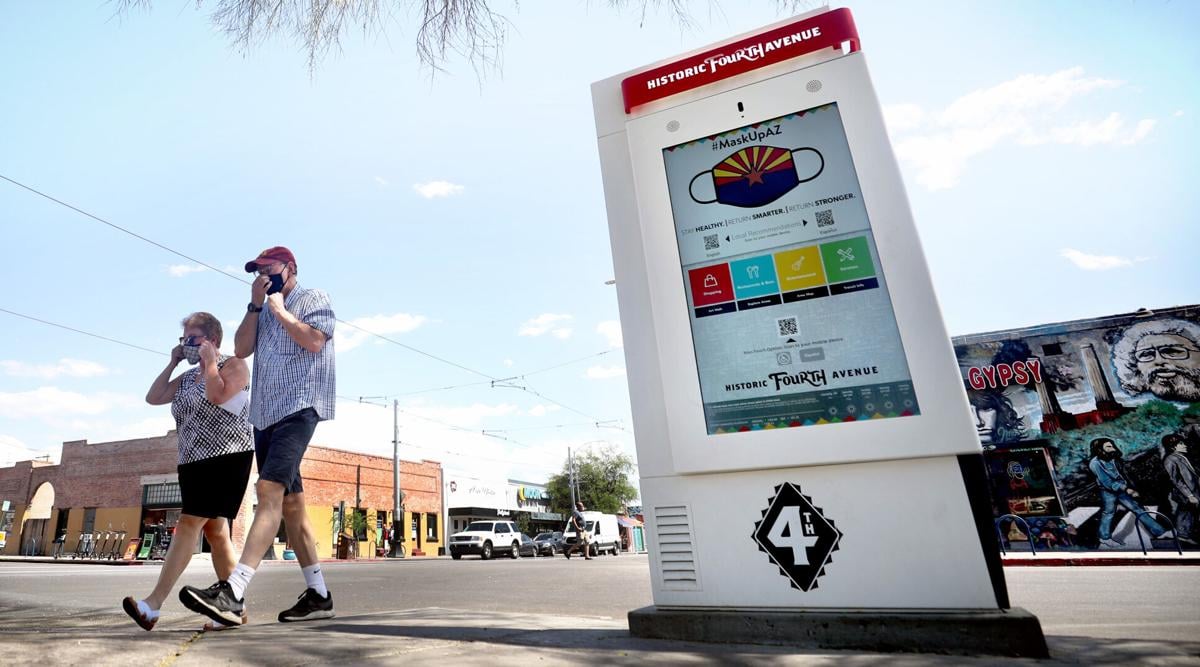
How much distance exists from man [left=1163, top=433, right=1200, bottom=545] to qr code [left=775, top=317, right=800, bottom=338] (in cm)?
1544

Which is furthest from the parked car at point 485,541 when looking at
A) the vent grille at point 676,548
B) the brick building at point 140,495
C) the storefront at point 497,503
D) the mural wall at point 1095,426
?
the vent grille at point 676,548

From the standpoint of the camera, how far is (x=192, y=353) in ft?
9.86

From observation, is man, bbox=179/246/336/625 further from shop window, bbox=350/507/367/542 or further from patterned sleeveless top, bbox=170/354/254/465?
shop window, bbox=350/507/367/542

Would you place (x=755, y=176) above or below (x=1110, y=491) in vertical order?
above

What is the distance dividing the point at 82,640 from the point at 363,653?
908 millimetres

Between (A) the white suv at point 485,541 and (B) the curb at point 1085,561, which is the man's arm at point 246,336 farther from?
(A) the white suv at point 485,541

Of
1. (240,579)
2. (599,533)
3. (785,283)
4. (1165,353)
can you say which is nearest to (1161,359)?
(1165,353)

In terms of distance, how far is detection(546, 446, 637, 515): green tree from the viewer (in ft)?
168

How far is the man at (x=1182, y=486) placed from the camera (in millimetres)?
12531

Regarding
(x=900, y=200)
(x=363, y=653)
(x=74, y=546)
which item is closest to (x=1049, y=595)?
(x=900, y=200)

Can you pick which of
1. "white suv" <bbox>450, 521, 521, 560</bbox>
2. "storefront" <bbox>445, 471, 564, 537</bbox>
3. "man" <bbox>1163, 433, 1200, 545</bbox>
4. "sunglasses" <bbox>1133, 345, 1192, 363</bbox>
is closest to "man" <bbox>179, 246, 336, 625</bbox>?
"man" <bbox>1163, 433, 1200, 545</bbox>

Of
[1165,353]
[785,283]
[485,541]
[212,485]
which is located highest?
[1165,353]

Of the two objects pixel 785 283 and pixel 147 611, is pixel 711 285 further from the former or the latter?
pixel 147 611

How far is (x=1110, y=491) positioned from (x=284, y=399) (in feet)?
53.5
